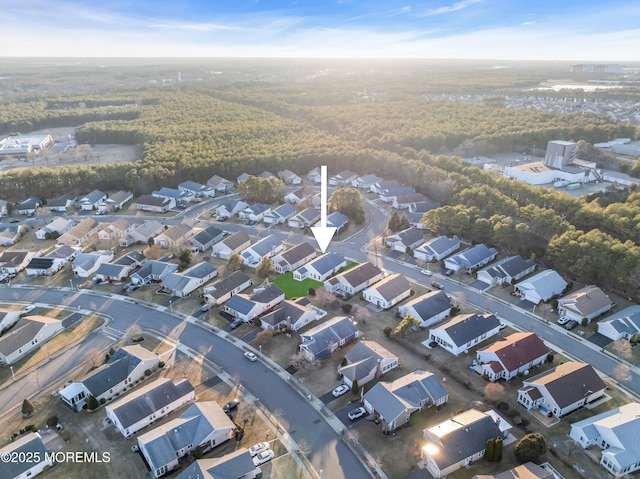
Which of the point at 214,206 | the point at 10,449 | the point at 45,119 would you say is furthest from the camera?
the point at 45,119

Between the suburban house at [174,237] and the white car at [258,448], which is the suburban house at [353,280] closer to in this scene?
the white car at [258,448]

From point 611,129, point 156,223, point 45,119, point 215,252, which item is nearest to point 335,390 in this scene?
point 215,252

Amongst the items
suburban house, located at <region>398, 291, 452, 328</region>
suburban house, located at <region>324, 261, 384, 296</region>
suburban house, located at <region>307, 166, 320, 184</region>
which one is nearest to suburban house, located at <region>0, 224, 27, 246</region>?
suburban house, located at <region>324, 261, 384, 296</region>

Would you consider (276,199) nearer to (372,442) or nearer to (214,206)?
(214,206)

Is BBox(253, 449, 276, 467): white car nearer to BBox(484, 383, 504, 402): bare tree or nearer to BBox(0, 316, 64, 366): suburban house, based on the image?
BBox(484, 383, 504, 402): bare tree

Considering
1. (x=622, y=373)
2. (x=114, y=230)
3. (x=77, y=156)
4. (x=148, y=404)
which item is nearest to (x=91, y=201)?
(x=114, y=230)

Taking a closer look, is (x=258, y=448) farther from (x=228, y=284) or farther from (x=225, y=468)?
(x=228, y=284)

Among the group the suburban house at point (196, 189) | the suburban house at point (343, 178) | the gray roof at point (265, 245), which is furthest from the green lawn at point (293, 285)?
the suburban house at point (343, 178)
